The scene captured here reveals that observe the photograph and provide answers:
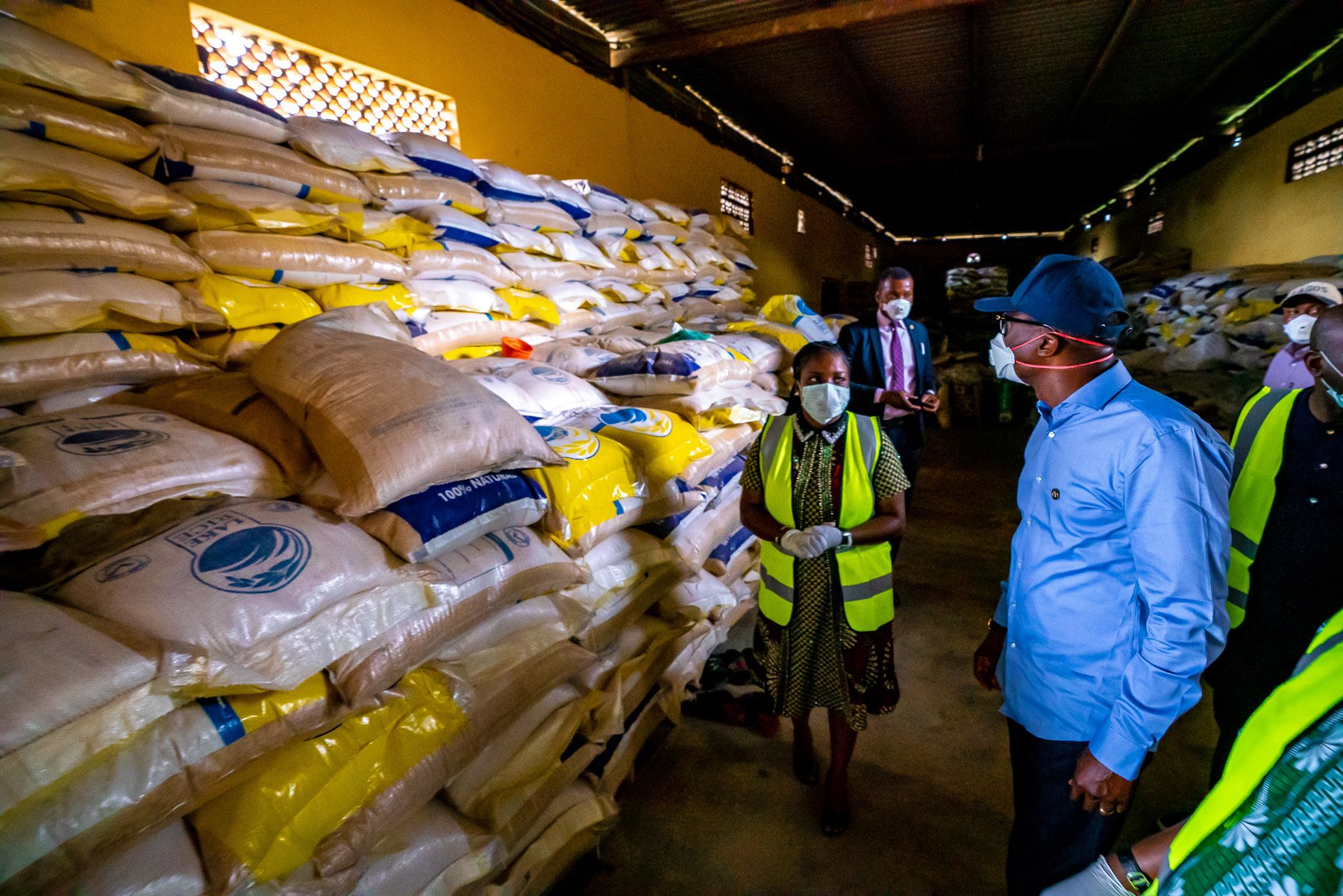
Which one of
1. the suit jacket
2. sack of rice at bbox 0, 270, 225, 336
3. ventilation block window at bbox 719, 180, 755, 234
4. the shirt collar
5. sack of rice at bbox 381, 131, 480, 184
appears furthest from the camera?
ventilation block window at bbox 719, 180, 755, 234

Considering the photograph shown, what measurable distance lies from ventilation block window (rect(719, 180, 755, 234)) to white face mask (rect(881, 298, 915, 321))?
4875 mm

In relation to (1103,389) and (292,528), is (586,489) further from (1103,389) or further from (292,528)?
(1103,389)

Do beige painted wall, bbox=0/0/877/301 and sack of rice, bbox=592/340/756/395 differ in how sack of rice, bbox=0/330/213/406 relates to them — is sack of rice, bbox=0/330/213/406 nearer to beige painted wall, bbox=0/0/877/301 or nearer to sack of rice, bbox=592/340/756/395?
beige painted wall, bbox=0/0/877/301

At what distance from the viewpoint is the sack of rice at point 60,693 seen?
75cm

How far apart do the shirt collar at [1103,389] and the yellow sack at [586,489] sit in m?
1.30

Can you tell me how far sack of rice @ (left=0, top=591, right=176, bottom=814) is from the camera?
29.7 inches

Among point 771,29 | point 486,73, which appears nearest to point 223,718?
point 486,73

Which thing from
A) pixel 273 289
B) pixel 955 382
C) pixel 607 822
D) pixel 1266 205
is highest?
pixel 1266 205

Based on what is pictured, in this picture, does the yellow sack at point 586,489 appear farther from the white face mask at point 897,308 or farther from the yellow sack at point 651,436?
the white face mask at point 897,308

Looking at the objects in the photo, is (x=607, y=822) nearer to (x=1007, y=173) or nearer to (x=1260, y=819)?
(x=1260, y=819)

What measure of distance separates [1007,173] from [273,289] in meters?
12.2

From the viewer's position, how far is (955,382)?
8.38 m

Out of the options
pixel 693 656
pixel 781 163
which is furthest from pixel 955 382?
pixel 693 656

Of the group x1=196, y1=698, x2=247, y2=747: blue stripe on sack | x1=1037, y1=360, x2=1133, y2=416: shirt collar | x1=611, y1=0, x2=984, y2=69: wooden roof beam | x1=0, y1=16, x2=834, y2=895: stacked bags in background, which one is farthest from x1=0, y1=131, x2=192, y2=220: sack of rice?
x1=611, y1=0, x2=984, y2=69: wooden roof beam
